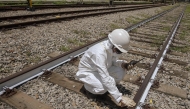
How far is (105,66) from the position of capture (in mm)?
2688

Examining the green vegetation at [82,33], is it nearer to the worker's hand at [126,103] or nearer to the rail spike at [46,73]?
the rail spike at [46,73]

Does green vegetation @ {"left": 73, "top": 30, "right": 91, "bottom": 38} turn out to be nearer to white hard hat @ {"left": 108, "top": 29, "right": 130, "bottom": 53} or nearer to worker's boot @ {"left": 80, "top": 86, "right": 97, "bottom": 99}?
worker's boot @ {"left": 80, "top": 86, "right": 97, "bottom": 99}

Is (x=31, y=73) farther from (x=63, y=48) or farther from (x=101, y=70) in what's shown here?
(x=63, y=48)

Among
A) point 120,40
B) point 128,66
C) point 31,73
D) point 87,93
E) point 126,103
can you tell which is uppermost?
point 120,40

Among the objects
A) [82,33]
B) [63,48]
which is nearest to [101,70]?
[63,48]

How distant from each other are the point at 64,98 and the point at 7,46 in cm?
281

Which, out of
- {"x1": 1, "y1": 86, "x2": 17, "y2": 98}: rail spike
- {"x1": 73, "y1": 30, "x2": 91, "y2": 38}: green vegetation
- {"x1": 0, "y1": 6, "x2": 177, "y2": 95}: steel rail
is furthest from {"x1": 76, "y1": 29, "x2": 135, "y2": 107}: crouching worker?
{"x1": 73, "y1": 30, "x2": 91, "y2": 38}: green vegetation

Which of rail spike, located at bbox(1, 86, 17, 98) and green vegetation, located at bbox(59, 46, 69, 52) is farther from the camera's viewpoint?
green vegetation, located at bbox(59, 46, 69, 52)

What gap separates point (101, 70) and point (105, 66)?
0.10m

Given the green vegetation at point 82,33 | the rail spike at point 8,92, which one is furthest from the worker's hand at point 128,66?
the green vegetation at point 82,33

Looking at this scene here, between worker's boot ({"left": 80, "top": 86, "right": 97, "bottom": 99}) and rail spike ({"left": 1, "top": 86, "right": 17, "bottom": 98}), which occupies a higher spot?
rail spike ({"left": 1, "top": 86, "right": 17, "bottom": 98})

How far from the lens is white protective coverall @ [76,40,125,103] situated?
2.64 m

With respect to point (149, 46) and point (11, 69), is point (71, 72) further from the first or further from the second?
point (149, 46)

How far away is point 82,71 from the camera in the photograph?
3.03 metres
